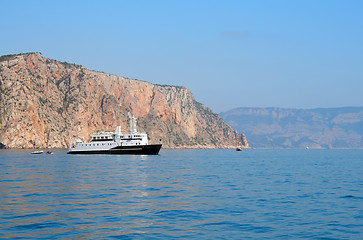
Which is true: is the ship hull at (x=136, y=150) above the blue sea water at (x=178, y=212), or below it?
above

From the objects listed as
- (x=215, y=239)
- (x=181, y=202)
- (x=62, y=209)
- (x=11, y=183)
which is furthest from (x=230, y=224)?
(x=11, y=183)

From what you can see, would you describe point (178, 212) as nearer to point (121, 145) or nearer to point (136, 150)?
point (136, 150)

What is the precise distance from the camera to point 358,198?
3300 cm

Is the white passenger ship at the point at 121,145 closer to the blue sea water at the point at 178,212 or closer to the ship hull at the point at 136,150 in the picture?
the ship hull at the point at 136,150

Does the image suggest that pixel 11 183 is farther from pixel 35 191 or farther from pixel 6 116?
pixel 6 116

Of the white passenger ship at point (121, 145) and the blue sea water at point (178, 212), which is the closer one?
the blue sea water at point (178, 212)

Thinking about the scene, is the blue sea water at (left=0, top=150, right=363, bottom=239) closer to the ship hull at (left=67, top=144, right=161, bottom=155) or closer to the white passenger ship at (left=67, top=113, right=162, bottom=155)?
the ship hull at (left=67, top=144, right=161, bottom=155)

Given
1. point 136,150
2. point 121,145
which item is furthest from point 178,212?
point 121,145

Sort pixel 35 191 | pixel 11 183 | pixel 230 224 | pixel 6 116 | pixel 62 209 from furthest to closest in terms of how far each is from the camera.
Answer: pixel 6 116 < pixel 11 183 < pixel 35 191 < pixel 62 209 < pixel 230 224

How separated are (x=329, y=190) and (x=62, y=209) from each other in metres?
23.9

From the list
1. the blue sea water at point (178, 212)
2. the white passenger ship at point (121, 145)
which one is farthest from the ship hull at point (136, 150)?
the blue sea water at point (178, 212)

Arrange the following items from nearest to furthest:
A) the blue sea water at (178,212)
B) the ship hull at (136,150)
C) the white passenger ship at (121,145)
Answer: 1. the blue sea water at (178,212)
2. the ship hull at (136,150)
3. the white passenger ship at (121,145)

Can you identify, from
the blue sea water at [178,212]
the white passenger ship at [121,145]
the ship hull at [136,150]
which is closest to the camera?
the blue sea water at [178,212]

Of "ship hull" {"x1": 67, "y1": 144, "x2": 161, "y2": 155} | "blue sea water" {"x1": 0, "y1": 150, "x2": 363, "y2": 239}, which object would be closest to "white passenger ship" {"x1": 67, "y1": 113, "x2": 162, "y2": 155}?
"ship hull" {"x1": 67, "y1": 144, "x2": 161, "y2": 155}
